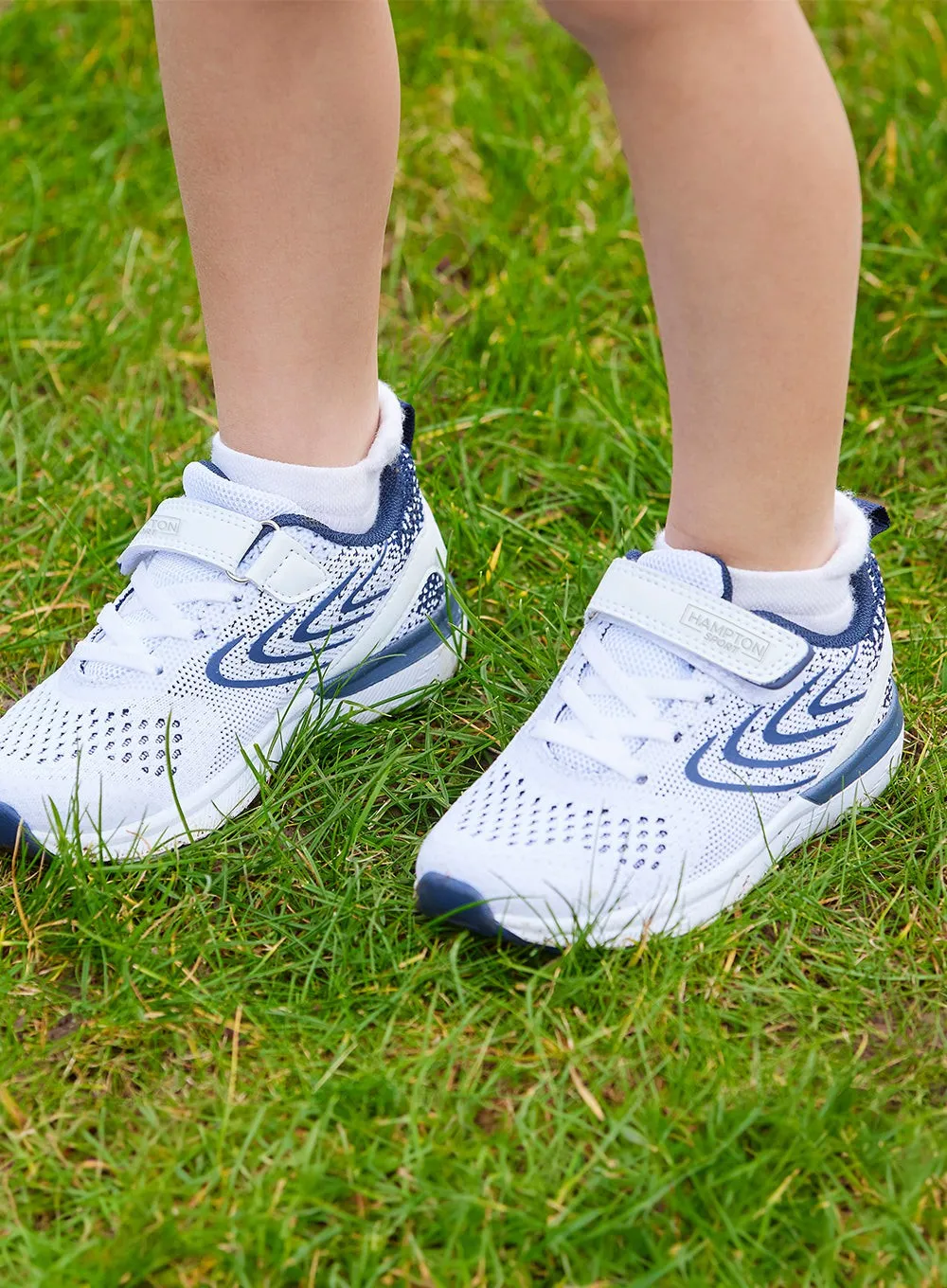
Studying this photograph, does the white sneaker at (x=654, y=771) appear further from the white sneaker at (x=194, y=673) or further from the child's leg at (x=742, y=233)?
the white sneaker at (x=194, y=673)

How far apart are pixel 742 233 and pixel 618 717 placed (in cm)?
43

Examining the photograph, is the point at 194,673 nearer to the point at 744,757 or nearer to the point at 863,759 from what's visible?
the point at 744,757

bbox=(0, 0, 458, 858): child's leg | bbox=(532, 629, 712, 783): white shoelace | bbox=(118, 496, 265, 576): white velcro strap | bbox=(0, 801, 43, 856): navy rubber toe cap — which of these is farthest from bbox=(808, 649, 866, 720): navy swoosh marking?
bbox=(0, 801, 43, 856): navy rubber toe cap

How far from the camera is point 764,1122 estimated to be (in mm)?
1021

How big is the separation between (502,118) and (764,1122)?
198cm

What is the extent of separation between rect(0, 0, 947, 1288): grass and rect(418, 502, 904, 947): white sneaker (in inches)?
1.8

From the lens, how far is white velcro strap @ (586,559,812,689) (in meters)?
1.17

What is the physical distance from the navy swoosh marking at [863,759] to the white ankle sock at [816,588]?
0.13 meters

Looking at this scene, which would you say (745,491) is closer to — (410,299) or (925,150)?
(410,299)

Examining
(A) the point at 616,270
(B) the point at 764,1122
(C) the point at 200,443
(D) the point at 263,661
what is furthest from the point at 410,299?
(B) the point at 764,1122

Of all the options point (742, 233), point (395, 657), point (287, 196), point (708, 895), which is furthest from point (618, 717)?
point (287, 196)

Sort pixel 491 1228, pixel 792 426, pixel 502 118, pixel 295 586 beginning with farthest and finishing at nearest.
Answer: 1. pixel 502 118
2. pixel 295 586
3. pixel 792 426
4. pixel 491 1228

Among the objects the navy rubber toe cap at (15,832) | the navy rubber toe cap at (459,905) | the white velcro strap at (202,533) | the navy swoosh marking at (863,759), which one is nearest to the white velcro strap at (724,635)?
the navy swoosh marking at (863,759)

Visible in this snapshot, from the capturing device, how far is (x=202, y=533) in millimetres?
1292
